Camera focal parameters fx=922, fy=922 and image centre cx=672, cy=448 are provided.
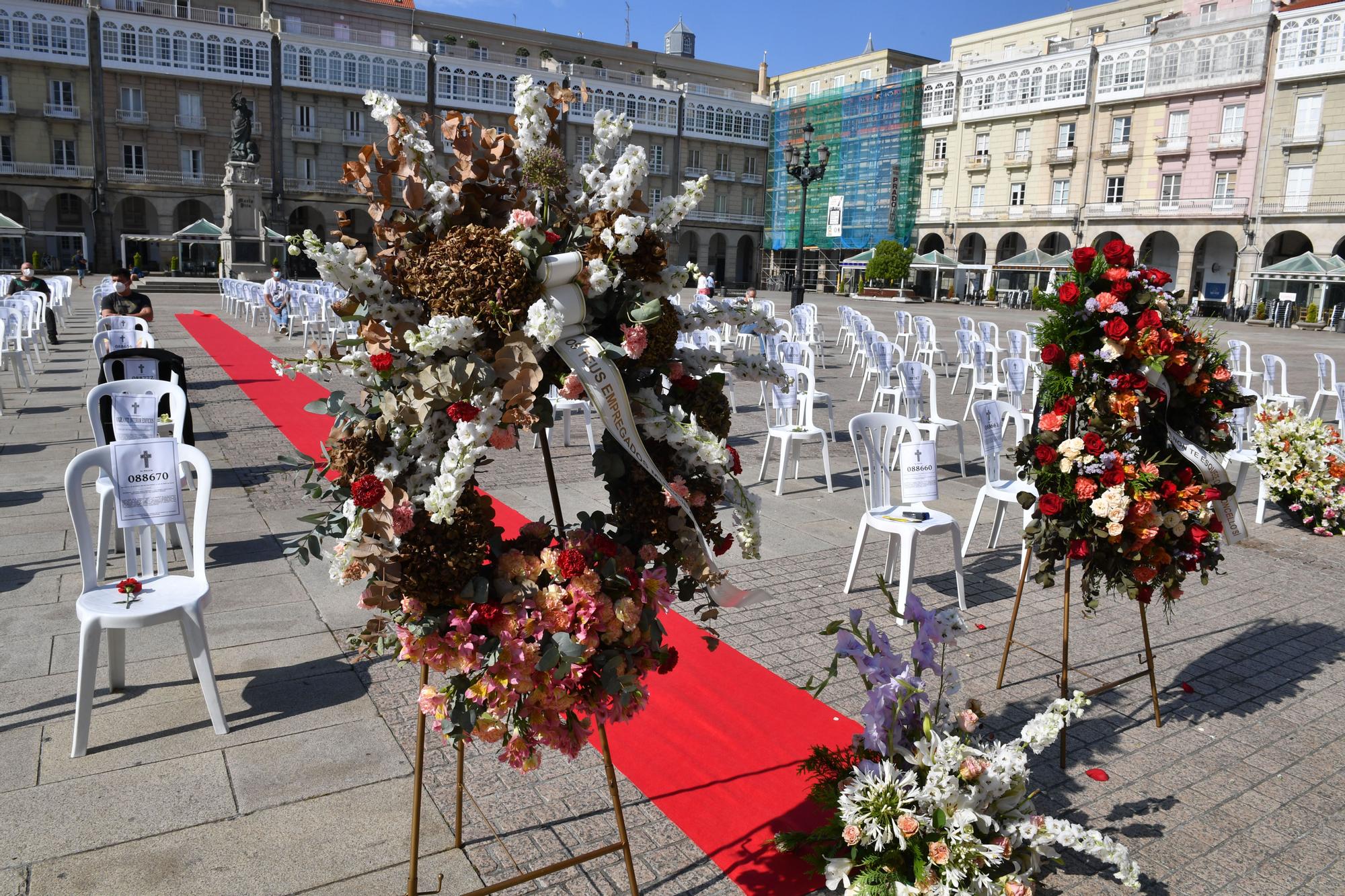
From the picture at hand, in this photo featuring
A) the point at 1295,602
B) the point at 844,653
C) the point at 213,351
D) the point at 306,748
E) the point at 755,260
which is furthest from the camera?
the point at 755,260

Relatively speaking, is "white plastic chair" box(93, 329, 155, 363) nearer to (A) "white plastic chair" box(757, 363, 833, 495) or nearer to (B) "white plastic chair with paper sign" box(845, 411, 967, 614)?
(A) "white plastic chair" box(757, 363, 833, 495)

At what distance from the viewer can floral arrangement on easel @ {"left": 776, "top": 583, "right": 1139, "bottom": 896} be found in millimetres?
2355

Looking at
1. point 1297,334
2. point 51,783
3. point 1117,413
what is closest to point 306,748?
point 51,783

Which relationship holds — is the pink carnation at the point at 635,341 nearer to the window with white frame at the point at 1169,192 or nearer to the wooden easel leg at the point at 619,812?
the wooden easel leg at the point at 619,812

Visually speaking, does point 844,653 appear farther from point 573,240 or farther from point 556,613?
point 573,240

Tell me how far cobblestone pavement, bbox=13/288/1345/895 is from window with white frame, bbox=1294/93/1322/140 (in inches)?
1456

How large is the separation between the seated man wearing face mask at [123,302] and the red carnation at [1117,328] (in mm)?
9695

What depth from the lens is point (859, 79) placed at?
56812 mm

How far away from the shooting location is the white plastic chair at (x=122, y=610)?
328cm

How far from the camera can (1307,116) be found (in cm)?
3612

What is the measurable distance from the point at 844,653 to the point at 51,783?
8.82 ft

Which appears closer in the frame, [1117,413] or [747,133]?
[1117,413]

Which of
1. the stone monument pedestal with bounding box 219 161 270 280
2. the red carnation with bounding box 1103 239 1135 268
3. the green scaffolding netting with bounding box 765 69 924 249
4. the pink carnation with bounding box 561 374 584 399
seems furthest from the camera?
the green scaffolding netting with bounding box 765 69 924 249

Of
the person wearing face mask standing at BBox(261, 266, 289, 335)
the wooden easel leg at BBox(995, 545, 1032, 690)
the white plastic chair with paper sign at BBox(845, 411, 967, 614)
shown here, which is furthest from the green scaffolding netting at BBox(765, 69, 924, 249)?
the wooden easel leg at BBox(995, 545, 1032, 690)
